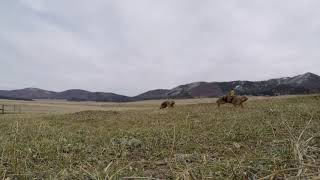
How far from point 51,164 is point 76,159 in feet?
1.96

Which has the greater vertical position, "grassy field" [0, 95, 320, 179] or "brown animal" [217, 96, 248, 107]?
"brown animal" [217, 96, 248, 107]

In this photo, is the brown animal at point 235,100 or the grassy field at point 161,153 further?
the brown animal at point 235,100

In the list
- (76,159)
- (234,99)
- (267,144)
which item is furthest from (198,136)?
(234,99)

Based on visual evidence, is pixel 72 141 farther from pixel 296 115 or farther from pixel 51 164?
pixel 296 115

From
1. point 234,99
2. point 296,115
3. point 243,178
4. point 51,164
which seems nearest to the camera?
point 243,178

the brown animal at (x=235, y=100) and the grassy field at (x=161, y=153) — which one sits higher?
the brown animal at (x=235, y=100)

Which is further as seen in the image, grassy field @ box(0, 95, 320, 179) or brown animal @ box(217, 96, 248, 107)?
brown animal @ box(217, 96, 248, 107)

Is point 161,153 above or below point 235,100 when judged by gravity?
below

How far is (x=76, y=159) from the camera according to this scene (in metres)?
5.89

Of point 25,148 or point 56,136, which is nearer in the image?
point 25,148

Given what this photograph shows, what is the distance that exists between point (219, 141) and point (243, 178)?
389 cm

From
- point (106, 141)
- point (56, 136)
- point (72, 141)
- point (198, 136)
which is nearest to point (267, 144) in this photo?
point (198, 136)

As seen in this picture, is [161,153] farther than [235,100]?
No

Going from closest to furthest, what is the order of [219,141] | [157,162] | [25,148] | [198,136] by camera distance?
[157,162]
[25,148]
[219,141]
[198,136]
